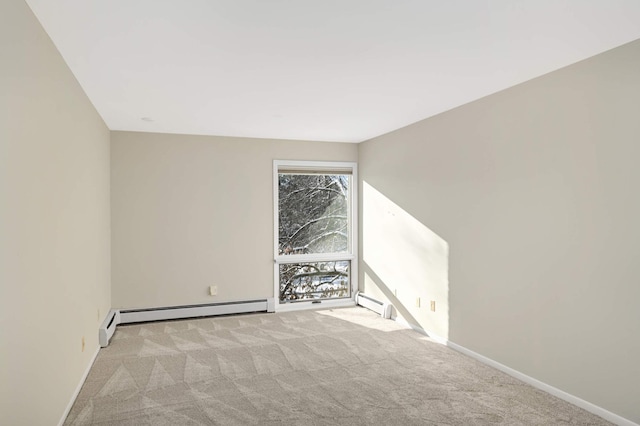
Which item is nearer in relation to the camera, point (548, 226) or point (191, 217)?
point (548, 226)

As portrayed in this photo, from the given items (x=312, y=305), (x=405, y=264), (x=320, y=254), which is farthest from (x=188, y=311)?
(x=405, y=264)

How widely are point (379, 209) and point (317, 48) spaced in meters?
3.36

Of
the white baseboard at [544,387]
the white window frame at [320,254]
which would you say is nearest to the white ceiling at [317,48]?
the white window frame at [320,254]

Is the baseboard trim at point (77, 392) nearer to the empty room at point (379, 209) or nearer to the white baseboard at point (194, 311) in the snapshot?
the empty room at point (379, 209)

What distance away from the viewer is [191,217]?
550 centimetres

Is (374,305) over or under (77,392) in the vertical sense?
over

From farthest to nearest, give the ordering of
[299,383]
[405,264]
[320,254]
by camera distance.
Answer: [320,254]
[405,264]
[299,383]

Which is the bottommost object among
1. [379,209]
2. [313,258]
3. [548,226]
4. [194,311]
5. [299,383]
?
[299,383]

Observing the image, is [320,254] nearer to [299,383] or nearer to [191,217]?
[191,217]

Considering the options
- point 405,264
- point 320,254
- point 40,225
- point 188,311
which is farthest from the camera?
point 320,254

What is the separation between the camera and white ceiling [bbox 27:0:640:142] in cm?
211

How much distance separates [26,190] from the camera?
206 centimetres

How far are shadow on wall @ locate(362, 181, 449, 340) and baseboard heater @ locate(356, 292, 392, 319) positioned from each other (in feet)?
0.29

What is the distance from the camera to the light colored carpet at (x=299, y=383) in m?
2.82
